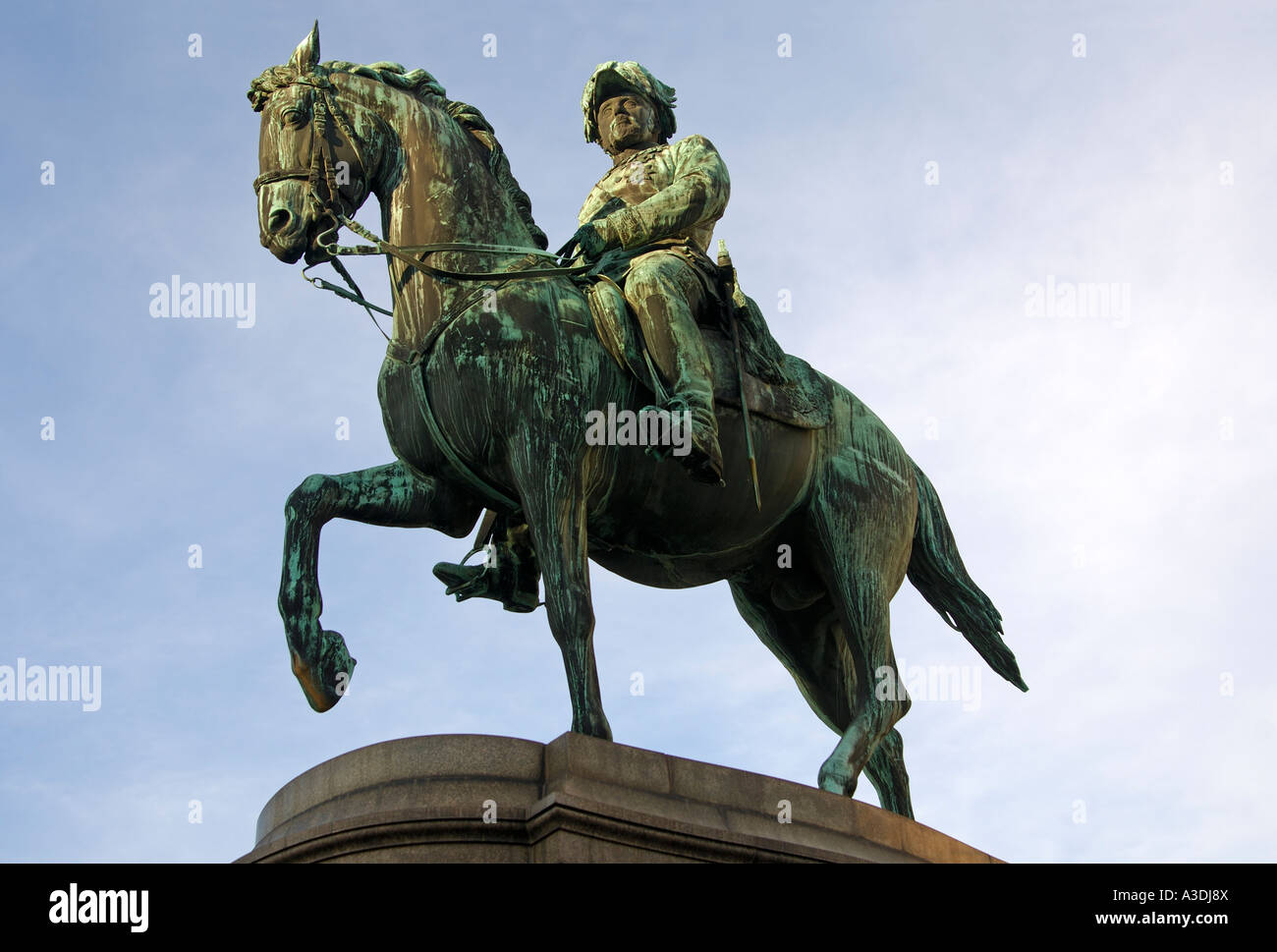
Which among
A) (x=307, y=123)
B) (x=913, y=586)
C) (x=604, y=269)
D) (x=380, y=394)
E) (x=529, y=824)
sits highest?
(x=307, y=123)

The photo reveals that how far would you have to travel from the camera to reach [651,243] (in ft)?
42.2

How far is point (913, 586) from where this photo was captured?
1407 cm

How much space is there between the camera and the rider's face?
45.8ft

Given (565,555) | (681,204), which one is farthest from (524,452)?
(681,204)

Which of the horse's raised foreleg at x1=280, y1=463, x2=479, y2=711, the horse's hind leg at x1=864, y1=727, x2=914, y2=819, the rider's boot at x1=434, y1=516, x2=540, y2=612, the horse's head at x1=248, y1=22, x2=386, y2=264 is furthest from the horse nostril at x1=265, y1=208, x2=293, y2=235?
the horse's hind leg at x1=864, y1=727, x2=914, y2=819

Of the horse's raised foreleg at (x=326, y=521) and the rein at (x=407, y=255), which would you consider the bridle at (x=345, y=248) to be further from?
the horse's raised foreleg at (x=326, y=521)

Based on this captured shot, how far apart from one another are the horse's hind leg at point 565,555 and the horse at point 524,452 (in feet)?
0.04

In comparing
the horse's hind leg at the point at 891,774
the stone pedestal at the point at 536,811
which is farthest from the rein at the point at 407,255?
the horse's hind leg at the point at 891,774

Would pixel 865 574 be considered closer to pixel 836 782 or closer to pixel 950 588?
pixel 950 588

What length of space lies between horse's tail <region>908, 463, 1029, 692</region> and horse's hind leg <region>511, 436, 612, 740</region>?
125 inches

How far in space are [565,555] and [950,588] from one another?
3643 millimetres
